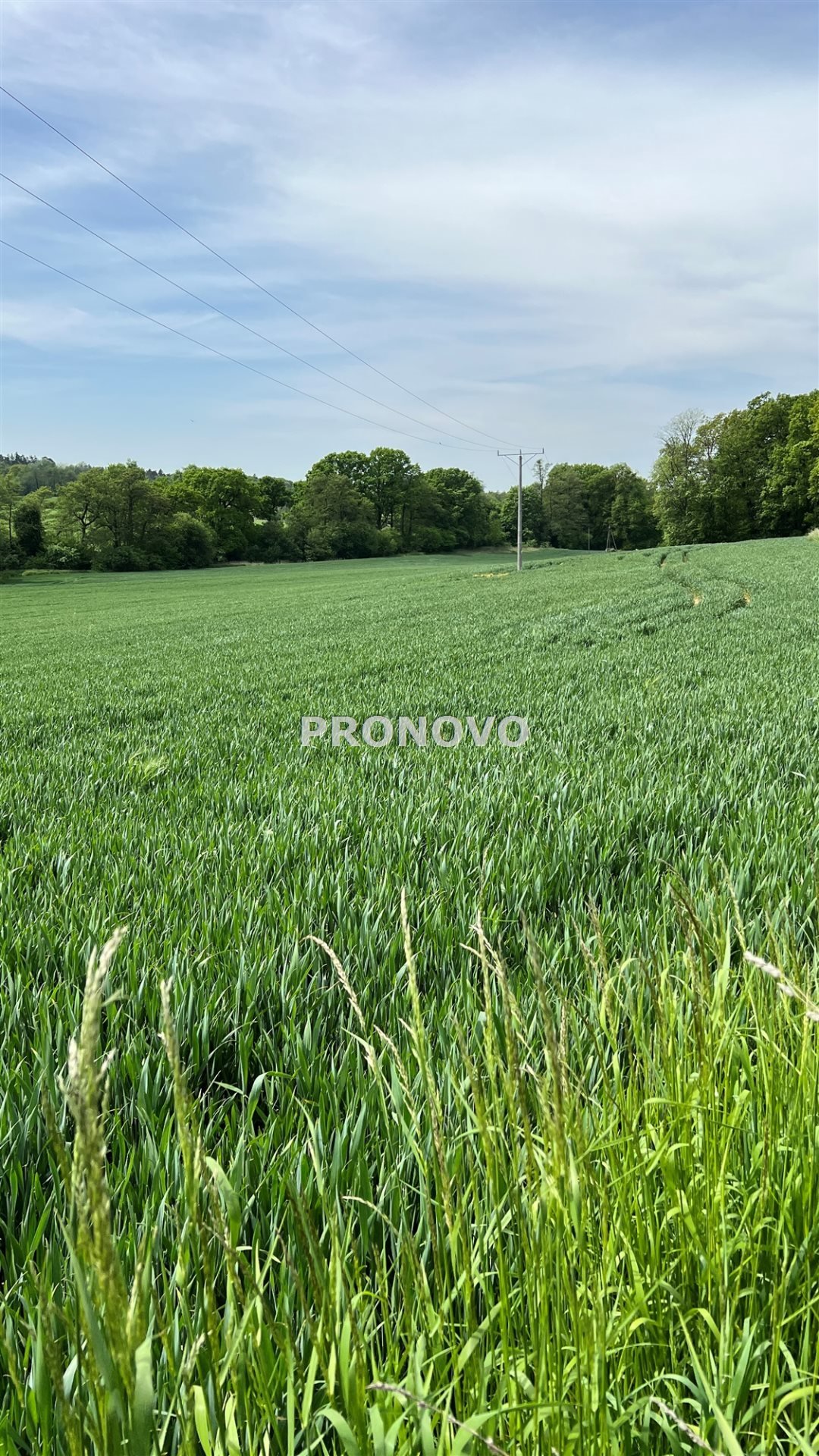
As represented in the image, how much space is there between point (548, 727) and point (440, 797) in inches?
115

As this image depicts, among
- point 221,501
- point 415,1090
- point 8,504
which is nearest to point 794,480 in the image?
point 221,501

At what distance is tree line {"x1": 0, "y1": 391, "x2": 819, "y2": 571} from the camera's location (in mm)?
76812

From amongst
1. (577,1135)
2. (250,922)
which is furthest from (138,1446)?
(250,922)

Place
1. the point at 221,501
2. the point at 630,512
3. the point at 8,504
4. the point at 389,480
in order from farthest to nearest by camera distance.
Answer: the point at 630,512 → the point at 389,480 → the point at 221,501 → the point at 8,504

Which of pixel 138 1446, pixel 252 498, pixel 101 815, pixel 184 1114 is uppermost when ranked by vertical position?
pixel 252 498

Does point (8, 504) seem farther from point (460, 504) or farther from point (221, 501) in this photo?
point (460, 504)

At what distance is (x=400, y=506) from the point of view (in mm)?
111375

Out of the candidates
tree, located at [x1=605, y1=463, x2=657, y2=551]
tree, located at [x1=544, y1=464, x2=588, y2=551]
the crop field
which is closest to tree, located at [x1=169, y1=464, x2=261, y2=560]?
tree, located at [x1=544, y1=464, x2=588, y2=551]

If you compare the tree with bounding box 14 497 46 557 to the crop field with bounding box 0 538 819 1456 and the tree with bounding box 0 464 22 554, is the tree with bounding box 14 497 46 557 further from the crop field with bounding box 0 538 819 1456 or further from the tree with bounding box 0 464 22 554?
the crop field with bounding box 0 538 819 1456

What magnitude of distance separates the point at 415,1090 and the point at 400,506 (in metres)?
114

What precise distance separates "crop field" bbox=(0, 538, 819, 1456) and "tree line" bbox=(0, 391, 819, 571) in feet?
238

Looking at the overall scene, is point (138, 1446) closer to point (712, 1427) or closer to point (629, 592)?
point (712, 1427)

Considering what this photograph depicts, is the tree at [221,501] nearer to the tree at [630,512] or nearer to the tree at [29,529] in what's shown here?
the tree at [29,529]

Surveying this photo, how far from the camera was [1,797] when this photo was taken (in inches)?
231
